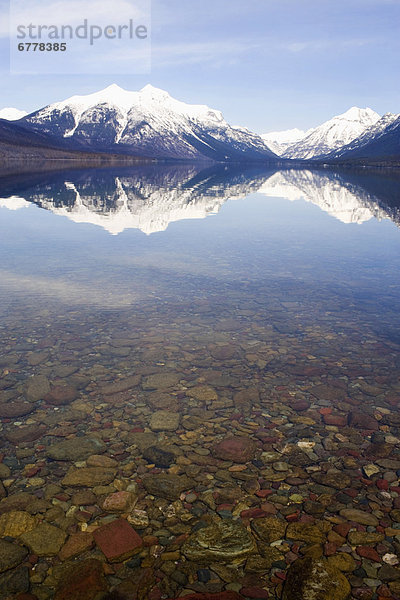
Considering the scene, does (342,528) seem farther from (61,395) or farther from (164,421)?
(61,395)

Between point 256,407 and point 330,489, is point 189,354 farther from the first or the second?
point 330,489

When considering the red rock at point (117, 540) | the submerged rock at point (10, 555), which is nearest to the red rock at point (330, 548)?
the red rock at point (117, 540)

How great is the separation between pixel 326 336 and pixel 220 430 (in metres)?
8.42

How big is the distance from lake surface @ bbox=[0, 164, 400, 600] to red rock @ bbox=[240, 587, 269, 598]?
0.03 metres

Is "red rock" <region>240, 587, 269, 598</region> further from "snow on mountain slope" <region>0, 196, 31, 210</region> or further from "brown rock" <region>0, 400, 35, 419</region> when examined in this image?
"snow on mountain slope" <region>0, 196, 31, 210</region>

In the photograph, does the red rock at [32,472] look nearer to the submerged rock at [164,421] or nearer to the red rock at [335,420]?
the submerged rock at [164,421]

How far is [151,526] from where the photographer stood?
332 inches

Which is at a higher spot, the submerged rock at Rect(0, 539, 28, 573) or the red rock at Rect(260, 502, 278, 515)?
the submerged rock at Rect(0, 539, 28, 573)

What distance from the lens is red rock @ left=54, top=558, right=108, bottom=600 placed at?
6.89 m

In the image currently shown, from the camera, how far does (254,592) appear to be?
7.02 m

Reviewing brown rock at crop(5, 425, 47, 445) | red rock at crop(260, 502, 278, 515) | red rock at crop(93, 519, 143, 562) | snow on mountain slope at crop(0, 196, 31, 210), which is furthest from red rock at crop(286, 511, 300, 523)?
snow on mountain slope at crop(0, 196, 31, 210)

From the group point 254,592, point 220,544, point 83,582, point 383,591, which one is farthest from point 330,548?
point 83,582

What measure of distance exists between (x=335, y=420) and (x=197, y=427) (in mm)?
3911

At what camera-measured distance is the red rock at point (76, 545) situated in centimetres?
770
